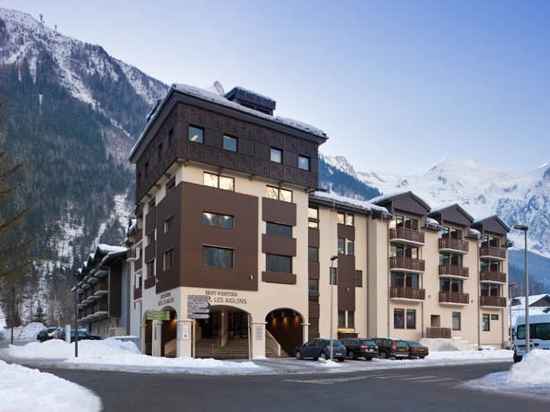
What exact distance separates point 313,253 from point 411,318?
44.1ft

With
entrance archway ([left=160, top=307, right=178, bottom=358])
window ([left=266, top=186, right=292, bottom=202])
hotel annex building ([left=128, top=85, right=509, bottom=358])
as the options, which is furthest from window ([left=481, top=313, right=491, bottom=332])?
entrance archway ([left=160, top=307, right=178, bottom=358])

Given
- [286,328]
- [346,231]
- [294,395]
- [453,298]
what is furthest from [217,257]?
[453,298]

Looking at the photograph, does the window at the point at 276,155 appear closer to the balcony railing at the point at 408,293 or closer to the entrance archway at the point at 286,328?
the entrance archway at the point at 286,328

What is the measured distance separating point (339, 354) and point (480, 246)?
31643 millimetres

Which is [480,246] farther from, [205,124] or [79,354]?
[79,354]

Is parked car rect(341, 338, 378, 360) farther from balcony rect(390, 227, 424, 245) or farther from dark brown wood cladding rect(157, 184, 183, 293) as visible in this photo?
balcony rect(390, 227, 424, 245)

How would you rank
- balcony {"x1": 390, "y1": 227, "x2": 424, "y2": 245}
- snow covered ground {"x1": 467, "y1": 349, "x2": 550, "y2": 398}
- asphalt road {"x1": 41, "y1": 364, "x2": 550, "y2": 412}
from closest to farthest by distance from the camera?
asphalt road {"x1": 41, "y1": 364, "x2": 550, "y2": 412}
snow covered ground {"x1": 467, "y1": 349, "x2": 550, "y2": 398}
balcony {"x1": 390, "y1": 227, "x2": 424, "y2": 245}

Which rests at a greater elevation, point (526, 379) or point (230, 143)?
point (230, 143)

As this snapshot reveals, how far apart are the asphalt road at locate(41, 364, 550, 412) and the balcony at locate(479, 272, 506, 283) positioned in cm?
4141

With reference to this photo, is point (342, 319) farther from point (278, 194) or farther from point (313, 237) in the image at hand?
point (278, 194)

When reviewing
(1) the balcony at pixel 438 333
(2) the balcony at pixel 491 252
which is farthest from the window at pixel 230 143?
(2) the balcony at pixel 491 252

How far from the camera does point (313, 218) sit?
173 feet

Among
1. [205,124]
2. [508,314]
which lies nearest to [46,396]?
[205,124]

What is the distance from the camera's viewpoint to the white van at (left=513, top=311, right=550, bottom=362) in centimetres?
3878
